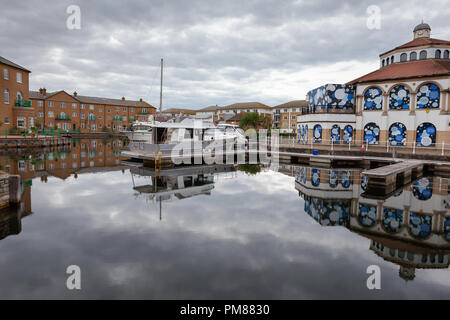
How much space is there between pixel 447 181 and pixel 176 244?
18794 mm

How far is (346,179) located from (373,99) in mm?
15664

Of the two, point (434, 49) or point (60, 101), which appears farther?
point (60, 101)

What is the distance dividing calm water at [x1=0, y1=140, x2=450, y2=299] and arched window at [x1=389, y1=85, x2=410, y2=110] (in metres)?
16.2

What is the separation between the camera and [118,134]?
251 ft

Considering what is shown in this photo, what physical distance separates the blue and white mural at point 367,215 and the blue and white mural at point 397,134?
20336 mm

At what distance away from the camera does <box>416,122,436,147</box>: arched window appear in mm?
26844

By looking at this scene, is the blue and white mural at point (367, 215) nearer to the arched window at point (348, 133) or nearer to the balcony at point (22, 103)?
the arched window at point (348, 133)

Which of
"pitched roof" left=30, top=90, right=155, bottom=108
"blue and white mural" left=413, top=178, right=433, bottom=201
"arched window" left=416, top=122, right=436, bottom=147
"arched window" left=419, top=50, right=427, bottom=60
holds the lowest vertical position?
"blue and white mural" left=413, top=178, right=433, bottom=201

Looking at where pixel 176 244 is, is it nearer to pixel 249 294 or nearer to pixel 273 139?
pixel 249 294

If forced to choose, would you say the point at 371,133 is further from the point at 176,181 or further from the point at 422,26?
the point at 176,181

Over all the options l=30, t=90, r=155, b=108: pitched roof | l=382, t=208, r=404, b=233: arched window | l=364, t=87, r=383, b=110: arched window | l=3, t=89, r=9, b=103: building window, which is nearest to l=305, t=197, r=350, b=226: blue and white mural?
l=382, t=208, r=404, b=233: arched window

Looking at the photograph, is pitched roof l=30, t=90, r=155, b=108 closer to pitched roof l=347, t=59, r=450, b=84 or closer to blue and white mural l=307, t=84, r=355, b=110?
blue and white mural l=307, t=84, r=355, b=110

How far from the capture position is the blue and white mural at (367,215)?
10.1m
